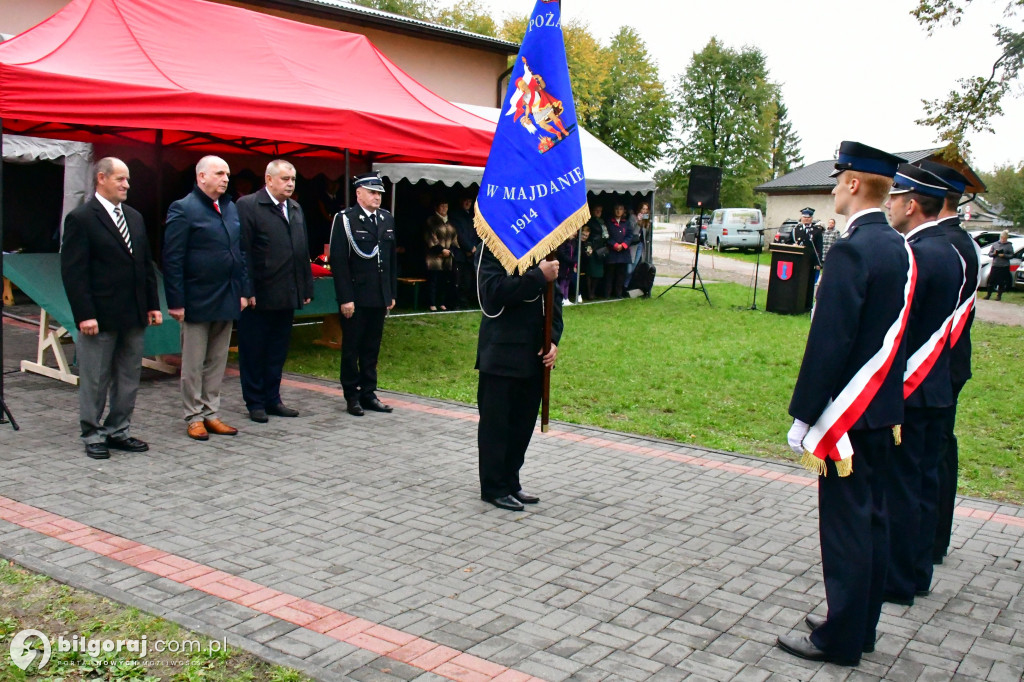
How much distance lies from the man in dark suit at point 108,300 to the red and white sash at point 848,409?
4698 mm

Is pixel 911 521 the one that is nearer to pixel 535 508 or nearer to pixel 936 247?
pixel 936 247

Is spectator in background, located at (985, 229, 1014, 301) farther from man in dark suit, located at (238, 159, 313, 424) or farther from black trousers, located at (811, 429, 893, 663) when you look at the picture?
black trousers, located at (811, 429, 893, 663)

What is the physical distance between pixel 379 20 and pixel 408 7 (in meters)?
38.1

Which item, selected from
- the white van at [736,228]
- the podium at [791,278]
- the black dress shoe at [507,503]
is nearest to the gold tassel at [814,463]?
the black dress shoe at [507,503]

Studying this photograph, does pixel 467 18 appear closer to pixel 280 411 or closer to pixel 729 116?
pixel 729 116

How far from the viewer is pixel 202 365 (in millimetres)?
6965

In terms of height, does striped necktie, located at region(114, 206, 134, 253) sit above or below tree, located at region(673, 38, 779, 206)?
below

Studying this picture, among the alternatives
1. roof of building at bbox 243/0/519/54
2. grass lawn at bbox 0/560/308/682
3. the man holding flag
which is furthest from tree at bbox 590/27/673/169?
grass lawn at bbox 0/560/308/682

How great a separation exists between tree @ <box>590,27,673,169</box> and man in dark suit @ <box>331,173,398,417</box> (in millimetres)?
41621

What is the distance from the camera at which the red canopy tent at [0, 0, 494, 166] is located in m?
7.44

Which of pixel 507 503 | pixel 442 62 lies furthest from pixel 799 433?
pixel 442 62

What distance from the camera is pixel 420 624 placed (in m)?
3.89

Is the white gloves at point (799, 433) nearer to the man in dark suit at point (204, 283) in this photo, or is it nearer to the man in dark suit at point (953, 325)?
the man in dark suit at point (953, 325)

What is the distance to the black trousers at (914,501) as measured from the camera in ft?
13.8
